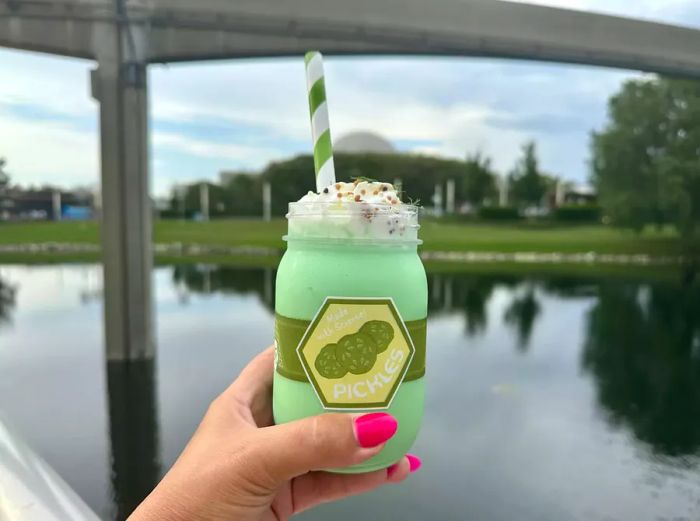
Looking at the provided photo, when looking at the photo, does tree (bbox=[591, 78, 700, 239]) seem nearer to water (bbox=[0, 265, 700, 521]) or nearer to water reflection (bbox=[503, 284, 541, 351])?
water reflection (bbox=[503, 284, 541, 351])

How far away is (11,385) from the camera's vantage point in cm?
583

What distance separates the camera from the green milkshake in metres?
1.05

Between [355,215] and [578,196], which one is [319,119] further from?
[578,196]

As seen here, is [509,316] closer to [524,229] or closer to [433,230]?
[433,230]

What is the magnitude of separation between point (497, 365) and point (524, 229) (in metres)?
17.8

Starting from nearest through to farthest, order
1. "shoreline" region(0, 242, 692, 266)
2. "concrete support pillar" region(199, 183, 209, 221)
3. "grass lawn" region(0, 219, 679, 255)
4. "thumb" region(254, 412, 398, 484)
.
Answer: "thumb" region(254, 412, 398, 484) < "concrete support pillar" region(199, 183, 209, 221) < "grass lawn" region(0, 219, 679, 255) < "shoreline" region(0, 242, 692, 266)

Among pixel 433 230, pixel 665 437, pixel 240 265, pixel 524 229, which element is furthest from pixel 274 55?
pixel 524 229

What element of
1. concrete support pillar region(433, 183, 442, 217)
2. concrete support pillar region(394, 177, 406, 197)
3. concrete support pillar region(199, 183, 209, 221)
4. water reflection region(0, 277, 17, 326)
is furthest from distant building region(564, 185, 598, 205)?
concrete support pillar region(394, 177, 406, 197)

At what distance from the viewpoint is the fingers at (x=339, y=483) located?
47.4 inches

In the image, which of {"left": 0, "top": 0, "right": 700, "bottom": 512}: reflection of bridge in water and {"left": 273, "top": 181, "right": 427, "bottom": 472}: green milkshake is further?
{"left": 0, "top": 0, "right": 700, "bottom": 512}: reflection of bridge in water

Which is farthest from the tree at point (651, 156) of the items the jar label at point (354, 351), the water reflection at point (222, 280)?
the jar label at point (354, 351)

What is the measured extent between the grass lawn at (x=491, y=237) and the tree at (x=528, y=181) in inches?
101

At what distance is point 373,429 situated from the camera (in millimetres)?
1032

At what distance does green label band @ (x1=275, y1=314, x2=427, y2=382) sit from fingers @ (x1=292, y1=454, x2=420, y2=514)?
0.77ft
